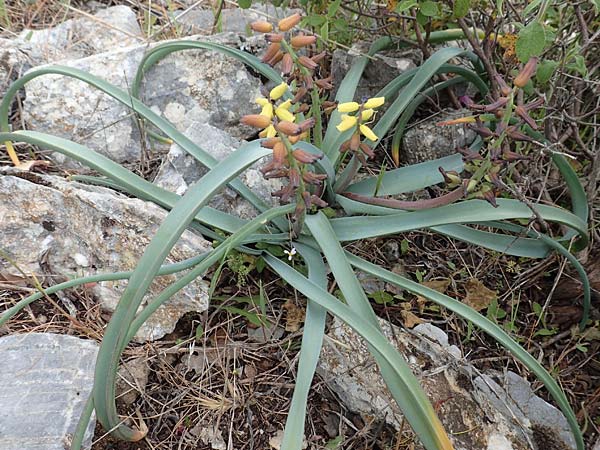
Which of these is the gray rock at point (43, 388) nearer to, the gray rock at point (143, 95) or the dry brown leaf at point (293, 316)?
the dry brown leaf at point (293, 316)

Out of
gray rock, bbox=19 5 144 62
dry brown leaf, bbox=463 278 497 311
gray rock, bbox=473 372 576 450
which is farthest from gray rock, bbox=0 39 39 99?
gray rock, bbox=473 372 576 450

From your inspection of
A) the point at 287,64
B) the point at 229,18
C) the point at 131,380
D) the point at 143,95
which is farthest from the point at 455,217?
the point at 229,18

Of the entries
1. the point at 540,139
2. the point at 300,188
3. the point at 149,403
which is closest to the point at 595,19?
the point at 540,139

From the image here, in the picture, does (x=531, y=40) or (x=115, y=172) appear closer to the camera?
(x=531, y=40)

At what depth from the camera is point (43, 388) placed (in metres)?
1.20

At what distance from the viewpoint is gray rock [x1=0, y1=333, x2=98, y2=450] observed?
1.12m

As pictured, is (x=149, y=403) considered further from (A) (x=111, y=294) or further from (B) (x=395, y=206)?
(B) (x=395, y=206)

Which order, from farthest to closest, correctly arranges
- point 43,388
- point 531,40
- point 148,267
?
point 43,388
point 531,40
point 148,267

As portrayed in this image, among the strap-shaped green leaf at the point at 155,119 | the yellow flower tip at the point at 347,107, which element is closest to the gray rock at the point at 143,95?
the strap-shaped green leaf at the point at 155,119

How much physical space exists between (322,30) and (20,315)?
1.05 m

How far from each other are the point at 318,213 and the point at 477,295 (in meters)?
0.54

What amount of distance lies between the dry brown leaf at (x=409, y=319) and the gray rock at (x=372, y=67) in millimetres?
731

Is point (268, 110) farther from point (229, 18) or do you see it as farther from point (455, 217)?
point (229, 18)

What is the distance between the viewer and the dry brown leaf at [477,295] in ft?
5.01
